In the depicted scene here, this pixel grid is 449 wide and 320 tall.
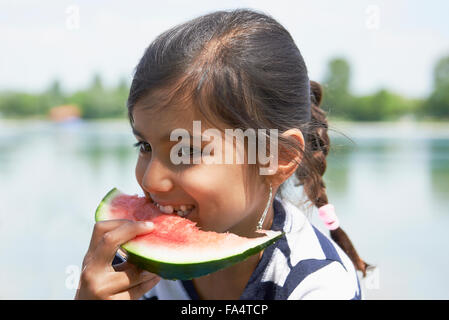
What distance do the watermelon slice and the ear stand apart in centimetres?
25

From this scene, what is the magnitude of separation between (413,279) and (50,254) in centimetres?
263

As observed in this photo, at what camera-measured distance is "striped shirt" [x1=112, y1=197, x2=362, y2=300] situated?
1486 millimetres

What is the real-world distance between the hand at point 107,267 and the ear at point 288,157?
0.47 m

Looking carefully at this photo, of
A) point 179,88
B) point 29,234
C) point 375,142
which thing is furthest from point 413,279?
point 375,142

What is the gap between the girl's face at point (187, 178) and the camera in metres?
1.36

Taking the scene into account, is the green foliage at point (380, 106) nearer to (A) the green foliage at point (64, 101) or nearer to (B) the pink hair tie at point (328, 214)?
(A) the green foliage at point (64, 101)

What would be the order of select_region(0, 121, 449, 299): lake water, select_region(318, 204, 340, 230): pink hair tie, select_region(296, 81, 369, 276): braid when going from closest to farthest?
select_region(296, 81, 369, 276): braid → select_region(318, 204, 340, 230): pink hair tie → select_region(0, 121, 449, 299): lake water

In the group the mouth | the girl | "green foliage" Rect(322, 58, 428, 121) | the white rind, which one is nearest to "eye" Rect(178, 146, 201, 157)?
the girl

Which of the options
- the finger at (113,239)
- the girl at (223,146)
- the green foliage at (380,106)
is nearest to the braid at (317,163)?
the girl at (223,146)

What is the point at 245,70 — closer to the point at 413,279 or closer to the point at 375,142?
the point at 413,279

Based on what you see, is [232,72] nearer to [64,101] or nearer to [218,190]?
[218,190]

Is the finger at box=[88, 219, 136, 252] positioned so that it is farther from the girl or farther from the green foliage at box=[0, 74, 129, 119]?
the green foliage at box=[0, 74, 129, 119]

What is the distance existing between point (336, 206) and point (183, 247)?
11.8 feet

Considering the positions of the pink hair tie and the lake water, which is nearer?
the pink hair tie
